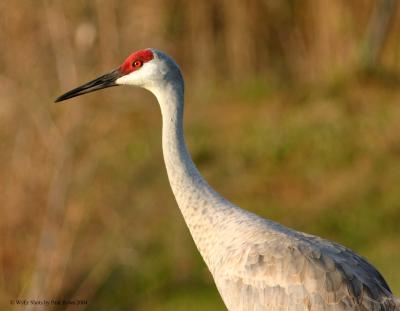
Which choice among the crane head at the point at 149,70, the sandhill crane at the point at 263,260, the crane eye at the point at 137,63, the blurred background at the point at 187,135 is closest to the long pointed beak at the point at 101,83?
the crane head at the point at 149,70

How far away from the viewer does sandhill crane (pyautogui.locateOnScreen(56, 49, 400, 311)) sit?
4.82 metres

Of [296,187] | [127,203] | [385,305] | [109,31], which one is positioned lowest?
[296,187]

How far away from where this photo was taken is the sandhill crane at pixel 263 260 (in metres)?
4.82

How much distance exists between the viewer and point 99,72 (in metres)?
8.48

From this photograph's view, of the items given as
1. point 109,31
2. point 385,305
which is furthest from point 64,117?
point 385,305

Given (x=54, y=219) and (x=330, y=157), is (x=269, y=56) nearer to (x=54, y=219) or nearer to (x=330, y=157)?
(x=330, y=157)

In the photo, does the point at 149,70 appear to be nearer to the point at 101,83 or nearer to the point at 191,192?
the point at 101,83

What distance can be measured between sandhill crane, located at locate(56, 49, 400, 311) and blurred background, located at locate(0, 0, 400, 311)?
2.69m

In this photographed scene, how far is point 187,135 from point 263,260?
6.17m

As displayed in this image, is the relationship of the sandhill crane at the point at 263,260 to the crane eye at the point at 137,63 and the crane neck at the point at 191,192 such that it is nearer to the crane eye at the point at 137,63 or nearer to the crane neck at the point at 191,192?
the crane neck at the point at 191,192

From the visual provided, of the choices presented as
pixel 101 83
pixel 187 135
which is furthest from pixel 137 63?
pixel 187 135

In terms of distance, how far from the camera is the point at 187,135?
36.1ft

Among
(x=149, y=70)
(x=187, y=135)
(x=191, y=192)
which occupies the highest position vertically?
(x=149, y=70)

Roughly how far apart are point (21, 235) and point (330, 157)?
3.63 meters
